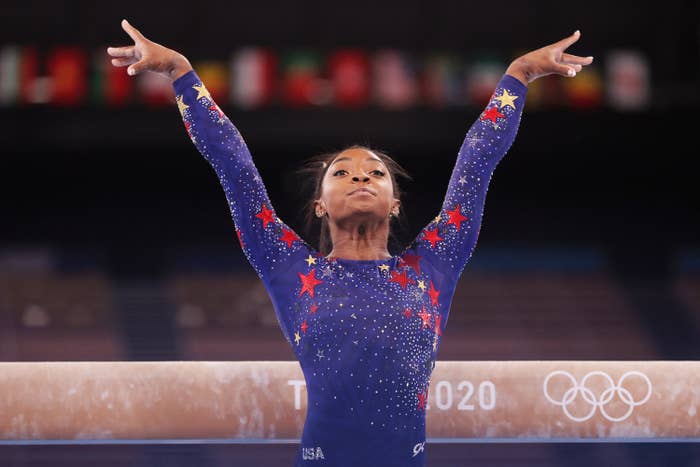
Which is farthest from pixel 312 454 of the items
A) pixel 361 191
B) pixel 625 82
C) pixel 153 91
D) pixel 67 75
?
pixel 625 82

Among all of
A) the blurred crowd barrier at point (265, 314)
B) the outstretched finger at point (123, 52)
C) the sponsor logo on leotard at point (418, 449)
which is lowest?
the blurred crowd barrier at point (265, 314)

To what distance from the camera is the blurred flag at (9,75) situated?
308 inches

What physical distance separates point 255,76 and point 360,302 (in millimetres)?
6444

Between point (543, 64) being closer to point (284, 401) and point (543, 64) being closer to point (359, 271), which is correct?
point (359, 271)

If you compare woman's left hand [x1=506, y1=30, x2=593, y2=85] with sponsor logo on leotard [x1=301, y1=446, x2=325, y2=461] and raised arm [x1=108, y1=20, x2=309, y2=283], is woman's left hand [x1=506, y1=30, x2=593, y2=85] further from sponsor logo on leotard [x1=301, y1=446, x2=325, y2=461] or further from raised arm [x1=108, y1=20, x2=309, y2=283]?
sponsor logo on leotard [x1=301, y1=446, x2=325, y2=461]

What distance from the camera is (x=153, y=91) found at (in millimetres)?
8047

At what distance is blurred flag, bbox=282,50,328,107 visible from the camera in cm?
806

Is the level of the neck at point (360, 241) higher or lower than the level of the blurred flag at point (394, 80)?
lower

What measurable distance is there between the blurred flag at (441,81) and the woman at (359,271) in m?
5.79

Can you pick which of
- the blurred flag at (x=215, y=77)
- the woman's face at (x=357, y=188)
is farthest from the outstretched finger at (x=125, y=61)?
the blurred flag at (x=215, y=77)

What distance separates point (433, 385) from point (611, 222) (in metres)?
7.72

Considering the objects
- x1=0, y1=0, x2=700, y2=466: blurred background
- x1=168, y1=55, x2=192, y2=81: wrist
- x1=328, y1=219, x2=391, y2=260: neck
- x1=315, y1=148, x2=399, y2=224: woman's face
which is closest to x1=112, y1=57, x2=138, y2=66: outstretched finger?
x1=168, y1=55, x2=192, y2=81: wrist

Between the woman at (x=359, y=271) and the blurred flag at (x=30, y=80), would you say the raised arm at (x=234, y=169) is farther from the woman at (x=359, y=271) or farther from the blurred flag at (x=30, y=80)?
the blurred flag at (x=30, y=80)

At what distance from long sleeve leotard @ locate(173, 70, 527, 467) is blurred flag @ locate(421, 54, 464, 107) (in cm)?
591
